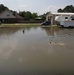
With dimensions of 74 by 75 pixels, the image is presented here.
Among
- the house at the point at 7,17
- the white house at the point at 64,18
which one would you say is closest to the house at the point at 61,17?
the white house at the point at 64,18

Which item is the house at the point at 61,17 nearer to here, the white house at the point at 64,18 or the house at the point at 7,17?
the white house at the point at 64,18

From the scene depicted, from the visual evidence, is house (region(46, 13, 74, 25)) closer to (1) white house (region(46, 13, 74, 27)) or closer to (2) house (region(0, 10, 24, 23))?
(1) white house (region(46, 13, 74, 27))

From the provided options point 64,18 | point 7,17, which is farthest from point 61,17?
point 7,17

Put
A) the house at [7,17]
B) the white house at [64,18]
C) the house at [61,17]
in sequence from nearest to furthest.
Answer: the white house at [64,18] → the house at [61,17] → the house at [7,17]

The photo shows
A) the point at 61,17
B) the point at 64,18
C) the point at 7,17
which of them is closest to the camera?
the point at 64,18

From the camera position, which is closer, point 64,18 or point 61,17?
point 64,18

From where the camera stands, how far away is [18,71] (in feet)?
37.3

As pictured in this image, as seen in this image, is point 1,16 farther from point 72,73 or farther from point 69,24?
point 72,73

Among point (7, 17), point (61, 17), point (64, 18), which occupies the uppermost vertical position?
point (61, 17)

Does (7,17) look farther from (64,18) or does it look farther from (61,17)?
(64,18)

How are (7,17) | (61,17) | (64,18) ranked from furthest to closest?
(7,17) < (61,17) < (64,18)

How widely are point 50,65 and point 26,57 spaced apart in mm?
2689

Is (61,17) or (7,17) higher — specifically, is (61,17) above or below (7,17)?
above

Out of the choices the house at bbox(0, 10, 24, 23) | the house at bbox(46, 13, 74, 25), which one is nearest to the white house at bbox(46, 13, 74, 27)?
the house at bbox(46, 13, 74, 25)
